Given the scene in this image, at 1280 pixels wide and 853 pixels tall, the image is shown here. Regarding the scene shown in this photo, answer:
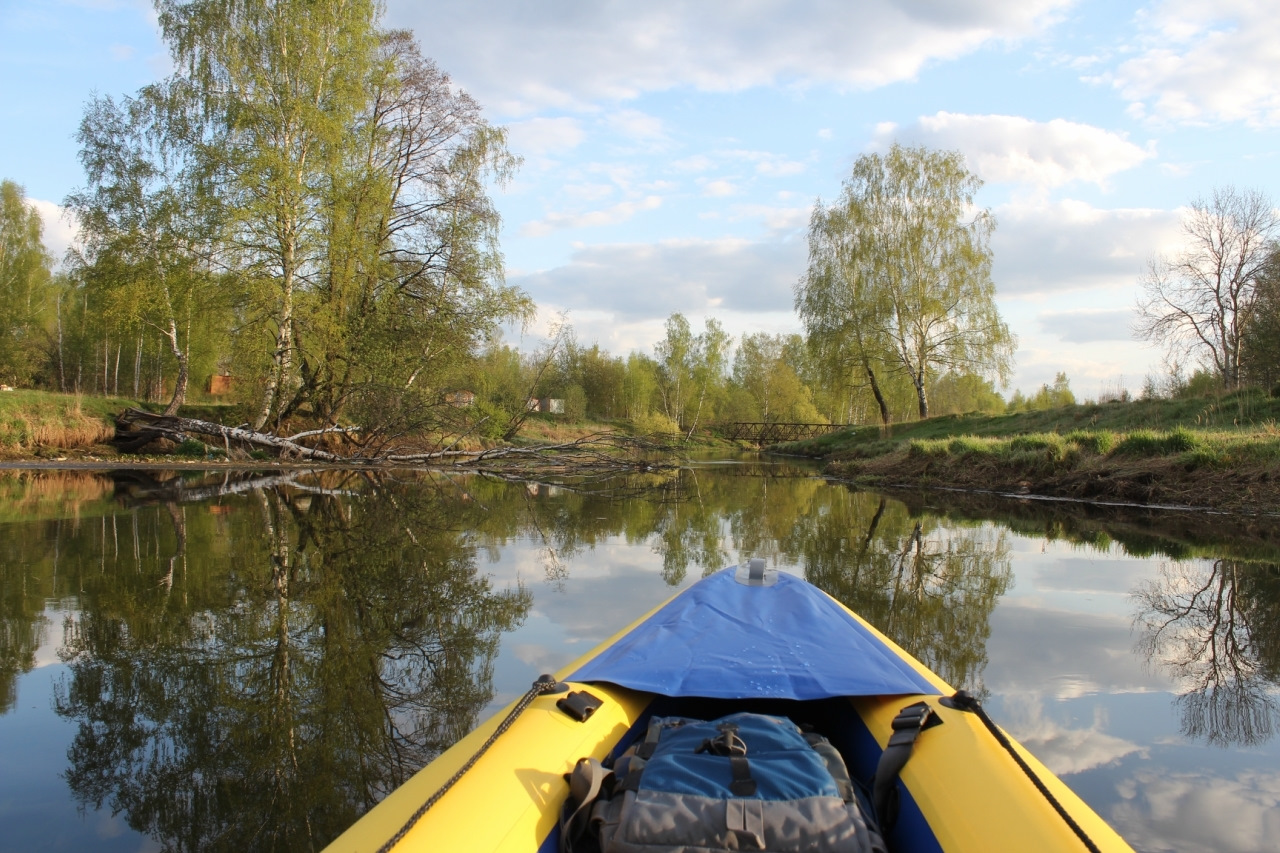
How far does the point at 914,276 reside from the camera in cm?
2392

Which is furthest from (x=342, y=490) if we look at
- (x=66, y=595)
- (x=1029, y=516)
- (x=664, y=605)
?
(x=1029, y=516)

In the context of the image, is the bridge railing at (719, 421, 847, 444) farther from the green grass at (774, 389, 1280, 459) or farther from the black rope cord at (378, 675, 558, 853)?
the black rope cord at (378, 675, 558, 853)

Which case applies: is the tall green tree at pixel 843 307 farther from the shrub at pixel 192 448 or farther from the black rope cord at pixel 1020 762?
the black rope cord at pixel 1020 762

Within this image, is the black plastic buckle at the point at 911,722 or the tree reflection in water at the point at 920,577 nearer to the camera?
the black plastic buckle at the point at 911,722

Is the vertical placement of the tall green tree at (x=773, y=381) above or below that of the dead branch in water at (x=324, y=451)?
above

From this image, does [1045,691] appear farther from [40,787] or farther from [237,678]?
[40,787]

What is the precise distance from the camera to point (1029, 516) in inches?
373

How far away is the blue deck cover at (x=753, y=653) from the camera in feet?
7.50

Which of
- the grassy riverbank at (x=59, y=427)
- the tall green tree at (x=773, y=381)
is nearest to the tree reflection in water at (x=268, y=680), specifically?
the grassy riverbank at (x=59, y=427)

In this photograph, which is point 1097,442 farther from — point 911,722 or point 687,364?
point 687,364

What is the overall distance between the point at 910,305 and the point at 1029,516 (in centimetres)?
1589

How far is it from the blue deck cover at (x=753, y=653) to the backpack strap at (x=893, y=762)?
25 centimetres

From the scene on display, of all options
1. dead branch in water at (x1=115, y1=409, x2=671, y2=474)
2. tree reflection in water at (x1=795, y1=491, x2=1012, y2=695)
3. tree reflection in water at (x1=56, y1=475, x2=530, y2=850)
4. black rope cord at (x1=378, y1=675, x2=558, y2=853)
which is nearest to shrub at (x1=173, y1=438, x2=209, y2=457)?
dead branch in water at (x1=115, y1=409, x2=671, y2=474)

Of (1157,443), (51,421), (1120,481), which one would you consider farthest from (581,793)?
(51,421)
